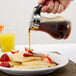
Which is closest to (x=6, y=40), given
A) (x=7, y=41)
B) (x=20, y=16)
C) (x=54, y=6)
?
(x=7, y=41)

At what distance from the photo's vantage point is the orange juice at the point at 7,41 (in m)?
1.92

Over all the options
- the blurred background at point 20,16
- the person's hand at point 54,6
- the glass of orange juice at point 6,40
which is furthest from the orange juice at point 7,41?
the blurred background at point 20,16

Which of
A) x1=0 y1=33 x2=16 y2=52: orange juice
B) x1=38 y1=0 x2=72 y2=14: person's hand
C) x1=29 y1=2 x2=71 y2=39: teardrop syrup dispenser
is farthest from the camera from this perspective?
x1=0 y1=33 x2=16 y2=52: orange juice

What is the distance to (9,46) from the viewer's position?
6.36 feet

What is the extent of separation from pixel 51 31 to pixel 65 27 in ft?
0.31

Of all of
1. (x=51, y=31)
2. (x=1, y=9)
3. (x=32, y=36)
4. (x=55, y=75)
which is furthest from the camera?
(x=32, y=36)

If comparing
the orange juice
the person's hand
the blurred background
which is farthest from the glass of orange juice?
the blurred background

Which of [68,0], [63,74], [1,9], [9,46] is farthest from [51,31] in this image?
[1,9]

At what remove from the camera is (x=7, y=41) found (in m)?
1.95

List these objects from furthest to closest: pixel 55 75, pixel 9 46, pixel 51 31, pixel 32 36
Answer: pixel 32 36
pixel 9 46
pixel 51 31
pixel 55 75

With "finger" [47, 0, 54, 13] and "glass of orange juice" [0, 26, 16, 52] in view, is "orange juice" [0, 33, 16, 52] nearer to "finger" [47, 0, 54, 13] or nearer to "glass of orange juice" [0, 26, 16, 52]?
"glass of orange juice" [0, 26, 16, 52]

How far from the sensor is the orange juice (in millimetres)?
1918

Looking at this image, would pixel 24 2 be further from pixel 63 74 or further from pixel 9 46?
pixel 63 74

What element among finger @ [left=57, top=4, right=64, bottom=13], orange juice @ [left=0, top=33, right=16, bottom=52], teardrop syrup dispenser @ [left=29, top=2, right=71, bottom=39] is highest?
finger @ [left=57, top=4, right=64, bottom=13]
